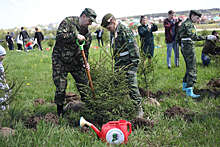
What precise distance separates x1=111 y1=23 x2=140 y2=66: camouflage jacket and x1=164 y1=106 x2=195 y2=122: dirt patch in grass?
1216mm

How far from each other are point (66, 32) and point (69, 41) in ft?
0.59

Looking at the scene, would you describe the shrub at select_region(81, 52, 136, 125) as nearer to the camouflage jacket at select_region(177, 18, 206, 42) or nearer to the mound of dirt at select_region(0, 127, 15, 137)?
the mound of dirt at select_region(0, 127, 15, 137)

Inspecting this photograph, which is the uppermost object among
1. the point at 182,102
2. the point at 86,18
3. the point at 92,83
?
the point at 86,18

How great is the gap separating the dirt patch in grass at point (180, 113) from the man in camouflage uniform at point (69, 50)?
1.79 m

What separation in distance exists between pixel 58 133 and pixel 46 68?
7064 millimetres

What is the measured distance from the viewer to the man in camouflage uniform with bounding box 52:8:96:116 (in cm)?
396

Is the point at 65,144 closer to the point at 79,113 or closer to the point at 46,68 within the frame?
the point at 79,113

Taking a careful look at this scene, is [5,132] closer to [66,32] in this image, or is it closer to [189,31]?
[66,32]

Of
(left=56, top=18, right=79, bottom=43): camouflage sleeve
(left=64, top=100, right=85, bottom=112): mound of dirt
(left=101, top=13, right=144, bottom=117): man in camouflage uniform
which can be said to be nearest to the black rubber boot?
(left=64, top=100, right=85, bottom=112): mound of dirt

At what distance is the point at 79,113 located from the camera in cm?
445

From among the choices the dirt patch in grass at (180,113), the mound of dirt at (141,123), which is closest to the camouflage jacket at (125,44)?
the mound of dirt at (141,123)

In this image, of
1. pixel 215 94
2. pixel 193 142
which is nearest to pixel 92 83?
pixel 193 142

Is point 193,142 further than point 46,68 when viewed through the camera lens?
No

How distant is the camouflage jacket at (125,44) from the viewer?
4.09 metres
